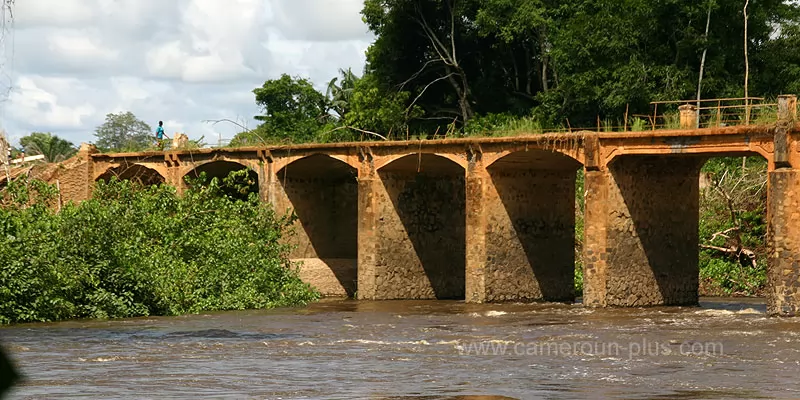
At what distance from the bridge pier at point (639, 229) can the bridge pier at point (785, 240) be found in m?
3.65

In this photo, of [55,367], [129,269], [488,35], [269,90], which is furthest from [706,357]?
[269,90]

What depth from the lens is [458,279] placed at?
30.8 meters

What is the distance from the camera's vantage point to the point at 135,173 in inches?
1432

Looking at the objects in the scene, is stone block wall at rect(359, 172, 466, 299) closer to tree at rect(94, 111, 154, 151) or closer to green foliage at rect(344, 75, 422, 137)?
green foliage at rect(344, 75, 422, 137)

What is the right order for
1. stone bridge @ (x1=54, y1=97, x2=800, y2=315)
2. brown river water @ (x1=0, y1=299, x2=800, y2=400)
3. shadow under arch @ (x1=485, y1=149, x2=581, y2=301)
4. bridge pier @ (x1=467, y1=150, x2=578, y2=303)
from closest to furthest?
brown river water @ (x1=0, y1=299, x2=800, y2=400) → stone bridge @ (x1=54, y1=97, x2=800, y2=315) → bridge pier @ (x1=467, y1=150, x2=578, y2=303) → shadow under arch @ (x1=485, y1=149, x2=581, y2=301)

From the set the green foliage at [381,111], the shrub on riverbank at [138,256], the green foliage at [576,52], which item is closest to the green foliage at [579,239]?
the green foliage at [576,52]

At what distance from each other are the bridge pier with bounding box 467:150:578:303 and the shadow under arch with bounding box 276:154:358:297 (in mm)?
5330

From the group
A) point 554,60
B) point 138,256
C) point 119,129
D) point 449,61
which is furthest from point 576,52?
point 119,129

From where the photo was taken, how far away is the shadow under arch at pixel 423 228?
2892 centimetres

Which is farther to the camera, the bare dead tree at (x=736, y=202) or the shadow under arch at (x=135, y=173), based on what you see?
the shadow under arch at (x=135, y=173)

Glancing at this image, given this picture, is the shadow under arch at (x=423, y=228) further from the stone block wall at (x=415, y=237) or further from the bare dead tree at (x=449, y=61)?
the bare dead tree at (x=449, y=61)

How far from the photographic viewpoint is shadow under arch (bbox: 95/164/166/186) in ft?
117

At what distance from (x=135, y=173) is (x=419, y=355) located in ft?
74.0

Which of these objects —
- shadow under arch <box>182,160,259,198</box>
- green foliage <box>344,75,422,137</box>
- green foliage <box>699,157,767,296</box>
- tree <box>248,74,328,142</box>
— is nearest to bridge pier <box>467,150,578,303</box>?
green foliage <box>699,157,767,296</box>
